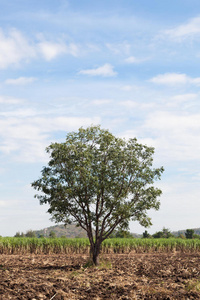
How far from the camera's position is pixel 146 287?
12.7m

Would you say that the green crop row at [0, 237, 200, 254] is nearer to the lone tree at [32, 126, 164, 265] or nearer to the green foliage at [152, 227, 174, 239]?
the lone tree at [32, 126, 164, 265]

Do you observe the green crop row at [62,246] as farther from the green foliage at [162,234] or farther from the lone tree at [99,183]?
the green foliage at [162,234]

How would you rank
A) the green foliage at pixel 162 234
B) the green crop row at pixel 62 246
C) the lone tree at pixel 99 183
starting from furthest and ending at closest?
the green foliage at pixel 162 234 → the green crop row at pixel 62 246 → the lone tree at pixel 99 183

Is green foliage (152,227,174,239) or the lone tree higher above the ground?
the lone tree

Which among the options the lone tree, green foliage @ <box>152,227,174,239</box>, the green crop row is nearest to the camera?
the lone tree

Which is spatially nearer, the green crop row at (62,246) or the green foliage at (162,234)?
the green crop row at (62,246)

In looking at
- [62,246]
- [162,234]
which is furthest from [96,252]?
[162,234]

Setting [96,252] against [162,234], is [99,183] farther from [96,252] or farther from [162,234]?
[162,234]

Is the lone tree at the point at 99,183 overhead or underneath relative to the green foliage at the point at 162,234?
overhead

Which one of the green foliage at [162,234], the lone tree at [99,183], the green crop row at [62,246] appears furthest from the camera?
the green foliage at [162,234]

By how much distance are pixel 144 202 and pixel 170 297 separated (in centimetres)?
823

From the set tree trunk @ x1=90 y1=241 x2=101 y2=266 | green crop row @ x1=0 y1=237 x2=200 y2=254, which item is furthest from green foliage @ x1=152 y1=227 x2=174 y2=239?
tree trunk @ x1=90 y1=241 x2=101 y2=266

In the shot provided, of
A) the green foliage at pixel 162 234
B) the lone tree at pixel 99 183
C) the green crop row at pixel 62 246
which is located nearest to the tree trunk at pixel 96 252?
the lone tree at pixel 99 183

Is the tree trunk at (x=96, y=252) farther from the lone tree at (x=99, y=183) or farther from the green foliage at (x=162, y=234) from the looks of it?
the green foliage at (x=162, y=234)
